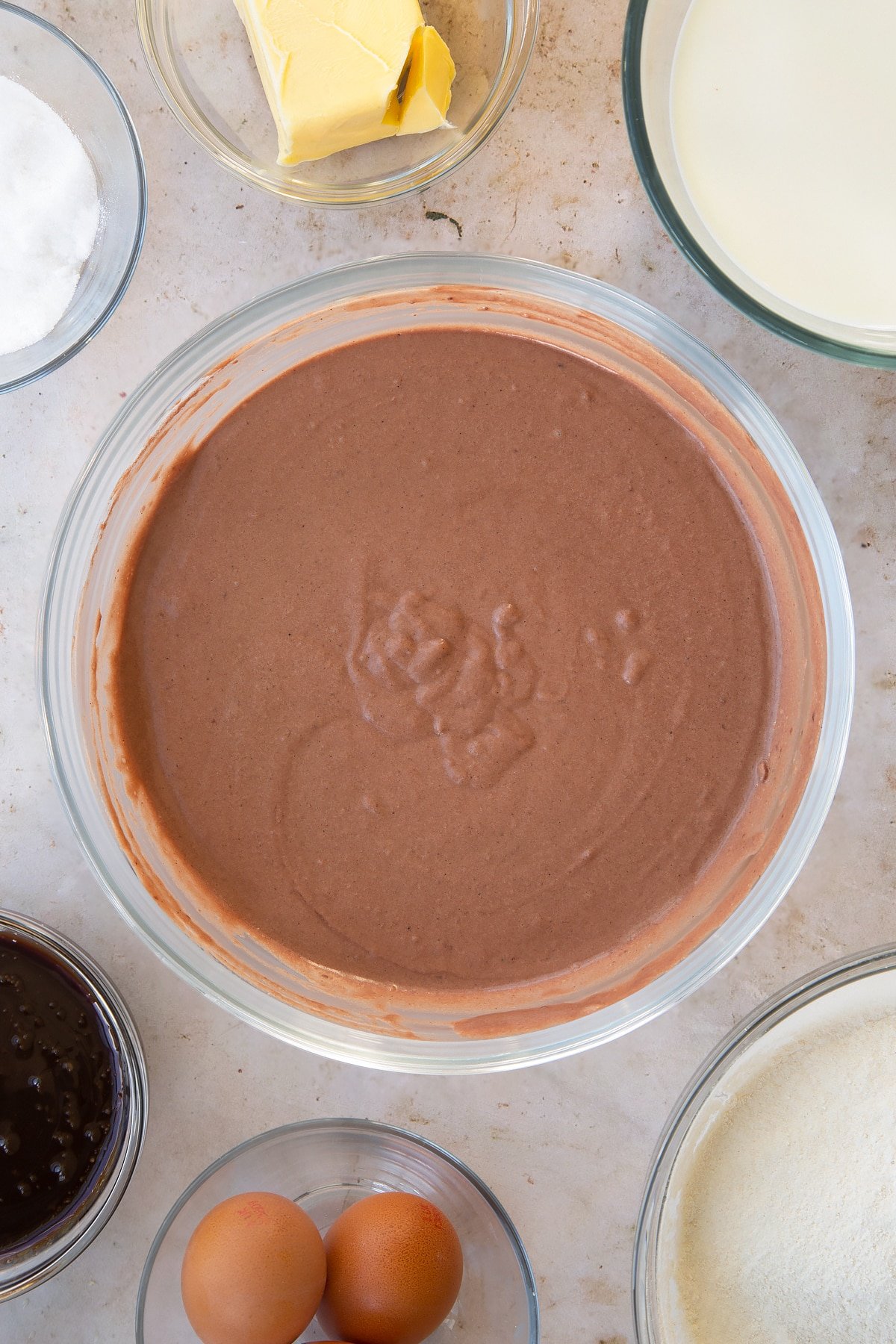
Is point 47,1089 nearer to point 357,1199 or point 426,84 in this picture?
point 357,1199

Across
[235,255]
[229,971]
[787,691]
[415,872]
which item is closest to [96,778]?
[229,971]

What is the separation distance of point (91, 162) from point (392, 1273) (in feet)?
6.64

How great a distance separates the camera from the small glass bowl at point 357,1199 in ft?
5.87

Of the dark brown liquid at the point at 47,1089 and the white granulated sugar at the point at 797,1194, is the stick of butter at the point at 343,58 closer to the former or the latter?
the dark brown liquid at the point at 47,1089

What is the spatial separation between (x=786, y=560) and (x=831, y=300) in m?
0.44

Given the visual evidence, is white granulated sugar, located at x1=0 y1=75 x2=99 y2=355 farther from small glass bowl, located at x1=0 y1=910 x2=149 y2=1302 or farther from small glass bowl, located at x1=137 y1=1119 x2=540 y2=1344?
small glass bowl, located at x1=137 y1=1119 x2=540 y2=1344

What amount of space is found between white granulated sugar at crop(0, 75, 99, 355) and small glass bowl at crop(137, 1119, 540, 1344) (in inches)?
62.1

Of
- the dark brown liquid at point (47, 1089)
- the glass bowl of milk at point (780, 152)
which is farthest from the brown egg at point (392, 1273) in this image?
the glass bowl of milk at point (780, 152)

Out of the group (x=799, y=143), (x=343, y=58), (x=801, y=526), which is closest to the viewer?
(x=799, y=143)

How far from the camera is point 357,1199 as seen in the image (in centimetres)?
191

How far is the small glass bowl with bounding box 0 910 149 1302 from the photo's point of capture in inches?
73.0

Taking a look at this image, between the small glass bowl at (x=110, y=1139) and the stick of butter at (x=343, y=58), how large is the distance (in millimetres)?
1486

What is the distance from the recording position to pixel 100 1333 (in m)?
1.93

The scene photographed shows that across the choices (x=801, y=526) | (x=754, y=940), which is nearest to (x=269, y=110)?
(x=801, y=526)
